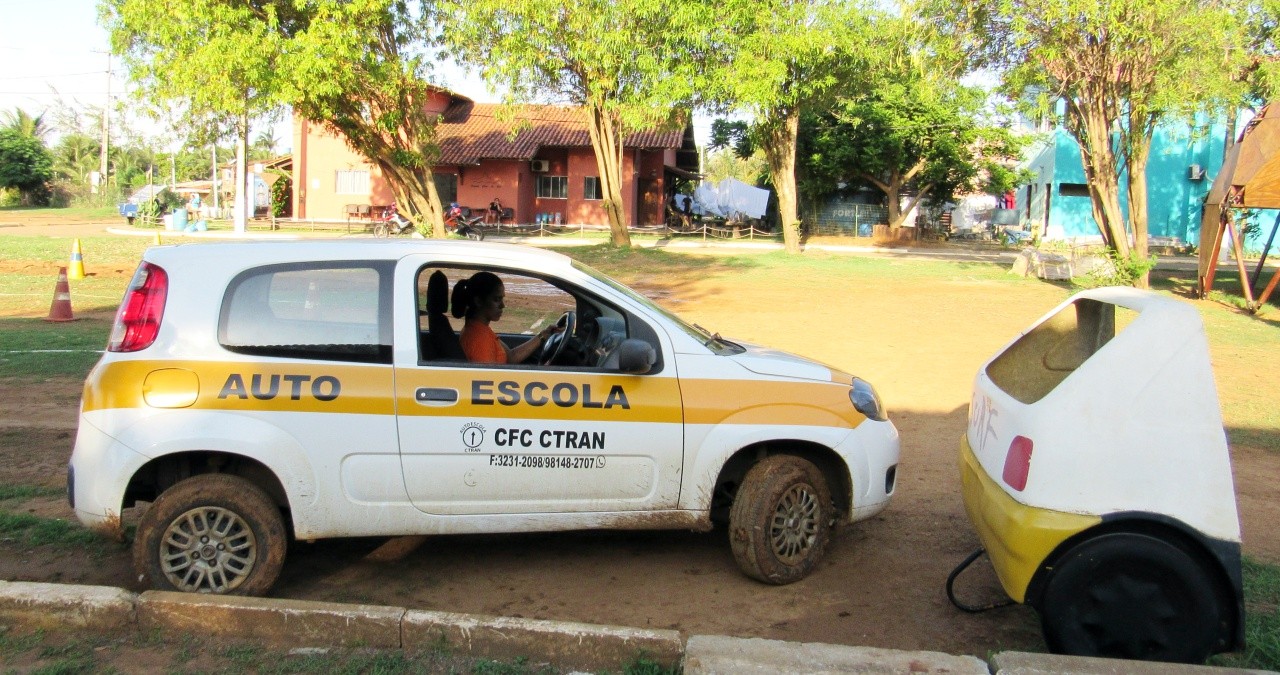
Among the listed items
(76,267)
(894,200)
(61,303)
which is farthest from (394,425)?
(894,200)

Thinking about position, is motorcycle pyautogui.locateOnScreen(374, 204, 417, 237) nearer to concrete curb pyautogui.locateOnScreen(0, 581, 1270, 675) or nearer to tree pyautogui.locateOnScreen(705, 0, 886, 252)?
tree pyautogui.locateOnScreen(705, 0, 886, 252)

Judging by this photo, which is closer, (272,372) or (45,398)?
(272,372)

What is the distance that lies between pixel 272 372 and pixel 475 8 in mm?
20441

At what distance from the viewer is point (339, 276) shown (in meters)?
4.55

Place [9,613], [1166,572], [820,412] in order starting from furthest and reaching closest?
[820,412], [9,613], [1166,572]

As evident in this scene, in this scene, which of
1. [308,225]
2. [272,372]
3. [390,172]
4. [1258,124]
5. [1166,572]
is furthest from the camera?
[308,225]

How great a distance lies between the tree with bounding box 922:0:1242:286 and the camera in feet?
56.5

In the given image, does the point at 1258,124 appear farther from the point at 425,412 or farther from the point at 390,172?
the point at 390,172

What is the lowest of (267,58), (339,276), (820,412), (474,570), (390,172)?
(474,570)

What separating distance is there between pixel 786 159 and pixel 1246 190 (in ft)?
41.0

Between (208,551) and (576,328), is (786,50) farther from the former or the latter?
(208,551)

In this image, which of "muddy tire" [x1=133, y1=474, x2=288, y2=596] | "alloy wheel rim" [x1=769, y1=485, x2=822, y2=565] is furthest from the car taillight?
"alloy wheel rim" [x1=769, y1=485, x2=822, y2=565]

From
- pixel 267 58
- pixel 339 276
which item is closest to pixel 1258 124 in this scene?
pixel 339 276

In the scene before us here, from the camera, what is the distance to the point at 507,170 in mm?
41031
